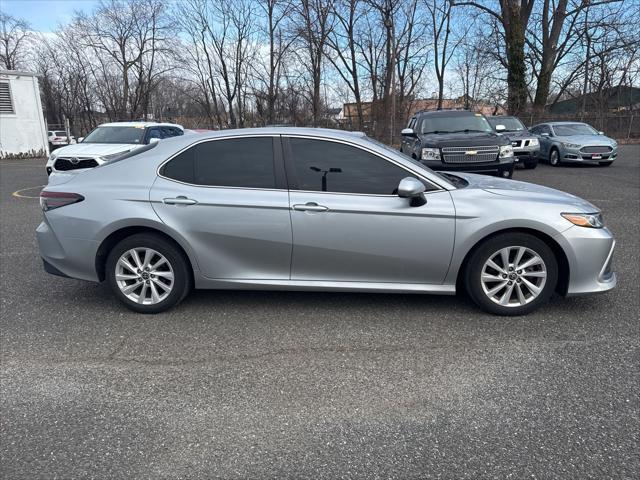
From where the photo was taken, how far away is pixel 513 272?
12.6 ft

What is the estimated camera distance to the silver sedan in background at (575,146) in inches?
592

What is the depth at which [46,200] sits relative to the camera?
4141 mm

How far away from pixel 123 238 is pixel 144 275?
14.9 inches

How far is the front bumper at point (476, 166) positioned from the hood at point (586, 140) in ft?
24.2

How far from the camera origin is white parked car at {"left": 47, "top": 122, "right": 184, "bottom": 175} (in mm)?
10062

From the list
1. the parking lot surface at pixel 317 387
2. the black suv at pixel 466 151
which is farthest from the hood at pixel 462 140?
the parking lot surface at pixel 317 387

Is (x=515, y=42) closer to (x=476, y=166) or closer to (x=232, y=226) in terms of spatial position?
(x=476, y=166)

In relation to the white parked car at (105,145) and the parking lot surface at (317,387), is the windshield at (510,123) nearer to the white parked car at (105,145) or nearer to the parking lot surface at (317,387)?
the white parked car at (105,145)

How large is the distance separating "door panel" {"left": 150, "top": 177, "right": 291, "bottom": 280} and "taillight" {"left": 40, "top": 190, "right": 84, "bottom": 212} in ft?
2.37

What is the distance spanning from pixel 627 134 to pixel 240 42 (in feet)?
91.5

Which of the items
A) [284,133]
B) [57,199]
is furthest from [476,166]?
[57,199]

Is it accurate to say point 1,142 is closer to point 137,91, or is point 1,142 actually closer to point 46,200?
point 137,91

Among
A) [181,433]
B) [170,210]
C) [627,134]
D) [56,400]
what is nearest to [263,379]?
[181,433]

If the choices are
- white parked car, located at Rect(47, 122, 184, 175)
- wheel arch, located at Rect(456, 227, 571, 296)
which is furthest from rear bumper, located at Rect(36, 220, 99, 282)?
white parked car, located at Rect(47, 122, 184, 175)
